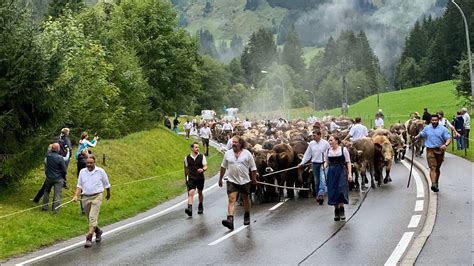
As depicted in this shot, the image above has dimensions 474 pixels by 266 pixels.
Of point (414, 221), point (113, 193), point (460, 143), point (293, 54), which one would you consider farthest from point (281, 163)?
point (293, 54)

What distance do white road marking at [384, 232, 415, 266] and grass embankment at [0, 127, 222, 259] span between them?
297 inches

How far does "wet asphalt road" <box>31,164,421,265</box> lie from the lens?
11.4m

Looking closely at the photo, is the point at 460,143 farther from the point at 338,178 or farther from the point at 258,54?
the point at 258,54

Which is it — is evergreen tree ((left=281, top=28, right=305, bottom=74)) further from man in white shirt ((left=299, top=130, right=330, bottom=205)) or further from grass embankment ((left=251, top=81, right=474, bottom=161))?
man in white shirt ((left=299, top=130, right=330, bottom=205))

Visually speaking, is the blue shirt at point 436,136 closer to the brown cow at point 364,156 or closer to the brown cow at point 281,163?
the brown cow at point 364,156

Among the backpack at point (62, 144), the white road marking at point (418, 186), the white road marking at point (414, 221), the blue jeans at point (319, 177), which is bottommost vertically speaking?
the white road marking at point (418, 186)

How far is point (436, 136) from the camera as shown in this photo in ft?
57.2

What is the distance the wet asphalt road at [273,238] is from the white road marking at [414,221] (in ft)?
0.45

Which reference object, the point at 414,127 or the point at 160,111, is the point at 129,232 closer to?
the point at 414,127

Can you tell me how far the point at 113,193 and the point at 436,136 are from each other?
10069 mm

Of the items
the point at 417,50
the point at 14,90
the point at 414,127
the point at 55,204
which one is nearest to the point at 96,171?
the point at 55,204

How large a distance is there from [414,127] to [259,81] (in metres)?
141

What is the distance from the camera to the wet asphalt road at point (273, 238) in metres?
11.4

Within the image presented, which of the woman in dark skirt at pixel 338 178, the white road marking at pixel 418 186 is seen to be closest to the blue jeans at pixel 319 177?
the white road marking at pixel 418 186
